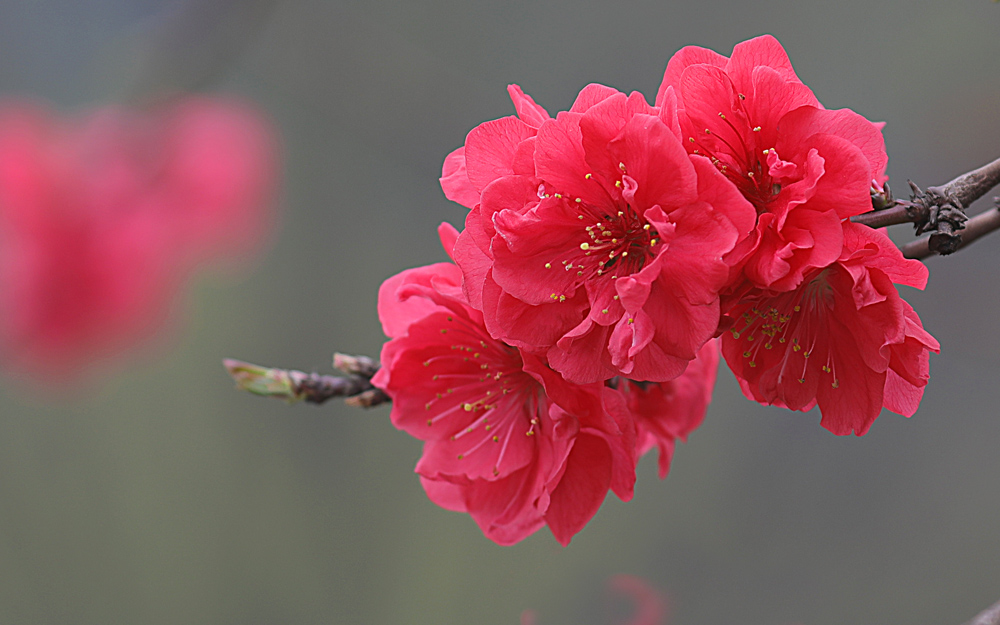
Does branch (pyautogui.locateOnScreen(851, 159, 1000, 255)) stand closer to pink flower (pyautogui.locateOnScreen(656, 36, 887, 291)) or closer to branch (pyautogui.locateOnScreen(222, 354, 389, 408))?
pink flower (pyautogui.locateOnScreen(656, 36, 887, 291))

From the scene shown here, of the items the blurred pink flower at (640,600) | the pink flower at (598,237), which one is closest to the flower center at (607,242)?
the pink flower at (598,237)

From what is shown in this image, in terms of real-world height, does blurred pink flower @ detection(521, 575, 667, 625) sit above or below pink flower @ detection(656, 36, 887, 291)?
below

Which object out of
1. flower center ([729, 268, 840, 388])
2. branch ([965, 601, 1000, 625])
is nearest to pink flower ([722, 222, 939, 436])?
flower center ([729, 268, 840, 388])

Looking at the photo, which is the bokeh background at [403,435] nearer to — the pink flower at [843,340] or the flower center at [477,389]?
the flower center at [477,389]

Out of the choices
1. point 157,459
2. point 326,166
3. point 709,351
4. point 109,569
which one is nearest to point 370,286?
point 326,166

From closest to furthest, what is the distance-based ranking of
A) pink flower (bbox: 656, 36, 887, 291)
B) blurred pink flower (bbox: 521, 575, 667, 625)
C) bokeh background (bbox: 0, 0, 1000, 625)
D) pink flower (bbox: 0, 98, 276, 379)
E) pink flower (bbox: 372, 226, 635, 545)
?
pink flower (bbox: 656, 36, 887, 291), pink flower (bbox: 372, 226, 635, 545), pink flower (bbox: 0, 98, 276, 379), blurred pink flower (bbox: 521, 575, 667, 625), bokeh background (bbox: 0, 0, 1000, 625)

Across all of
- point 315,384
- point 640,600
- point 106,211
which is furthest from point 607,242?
point 640,600
